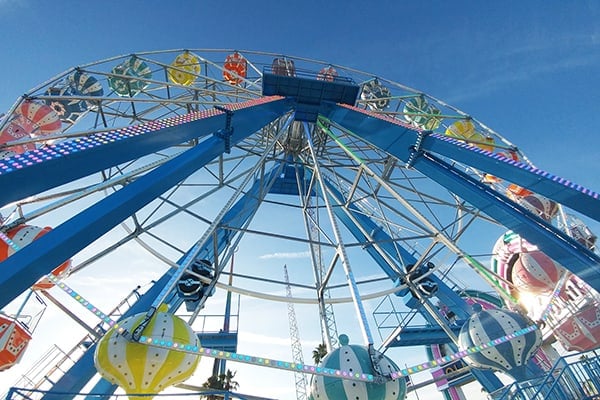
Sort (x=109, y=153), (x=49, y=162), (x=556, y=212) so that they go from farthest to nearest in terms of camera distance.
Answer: (x=556, y=212) → (x=109, y=153) → (x=49, y=162)

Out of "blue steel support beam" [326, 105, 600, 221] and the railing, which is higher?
the railing

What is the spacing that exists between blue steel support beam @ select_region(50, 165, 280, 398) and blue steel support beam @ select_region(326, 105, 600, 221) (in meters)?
3.84

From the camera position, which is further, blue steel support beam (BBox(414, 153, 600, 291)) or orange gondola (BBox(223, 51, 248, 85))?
orange gondola (BBox(223, 51, 248, 85))

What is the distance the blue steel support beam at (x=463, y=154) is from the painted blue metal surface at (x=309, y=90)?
656mm

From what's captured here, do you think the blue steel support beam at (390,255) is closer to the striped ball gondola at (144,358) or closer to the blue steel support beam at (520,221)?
the blue steel support beam at (520,221)

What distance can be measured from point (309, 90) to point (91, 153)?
24.0ft

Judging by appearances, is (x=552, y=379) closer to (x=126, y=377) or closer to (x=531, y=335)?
(x=531, y=335)

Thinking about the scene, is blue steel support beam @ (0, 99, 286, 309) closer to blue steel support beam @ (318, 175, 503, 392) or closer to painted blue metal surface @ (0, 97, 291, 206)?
painted blue metal surface @ (0, 97, 291, 206)

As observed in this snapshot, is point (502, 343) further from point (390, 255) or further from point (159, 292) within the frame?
point (159, 292)

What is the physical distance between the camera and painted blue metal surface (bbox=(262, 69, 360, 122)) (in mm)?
10250

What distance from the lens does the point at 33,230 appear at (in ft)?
26.1

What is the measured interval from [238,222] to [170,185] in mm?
5001

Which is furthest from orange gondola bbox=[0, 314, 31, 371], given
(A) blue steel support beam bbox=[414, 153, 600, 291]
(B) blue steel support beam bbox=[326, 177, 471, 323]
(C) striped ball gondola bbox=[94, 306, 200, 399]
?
(A) blue steel support beam bbox=[414, 153, 600, 291]

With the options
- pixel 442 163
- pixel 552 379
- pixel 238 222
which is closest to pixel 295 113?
pixel 238 222
